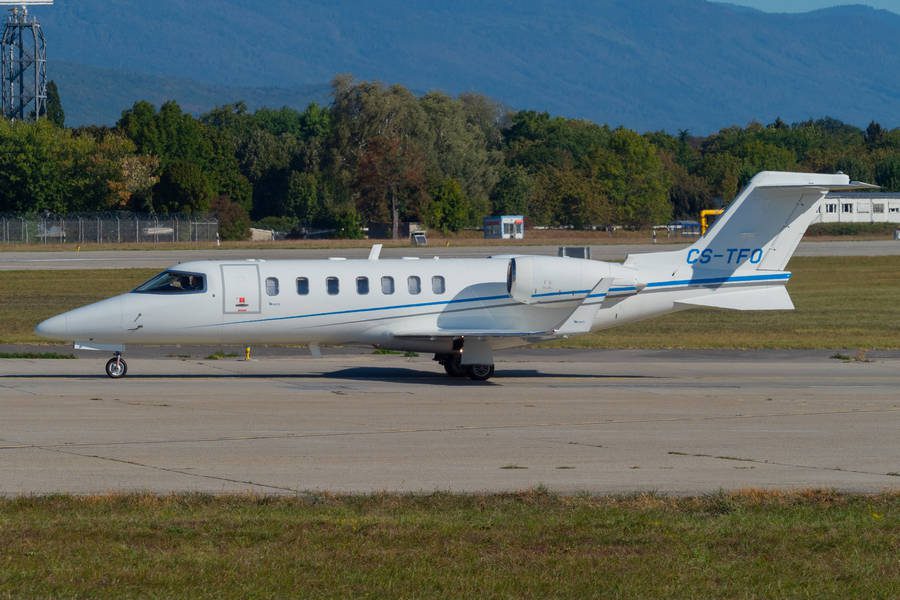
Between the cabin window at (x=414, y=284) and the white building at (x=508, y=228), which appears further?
the white building at (x=508, y=228)

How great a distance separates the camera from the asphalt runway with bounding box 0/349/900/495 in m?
15.1

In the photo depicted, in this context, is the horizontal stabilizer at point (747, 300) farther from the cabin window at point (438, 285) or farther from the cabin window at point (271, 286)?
the cabin window at point (271, 286)

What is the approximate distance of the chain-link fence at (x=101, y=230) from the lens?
99062 millimetres

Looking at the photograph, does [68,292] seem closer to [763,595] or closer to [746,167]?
[763,595]

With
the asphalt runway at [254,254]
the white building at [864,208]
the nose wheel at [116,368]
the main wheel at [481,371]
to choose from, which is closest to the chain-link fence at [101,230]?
the asphalt runway at [254,254]

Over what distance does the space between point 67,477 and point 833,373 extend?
17.7m

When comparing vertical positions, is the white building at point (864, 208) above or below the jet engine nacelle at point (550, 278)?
above

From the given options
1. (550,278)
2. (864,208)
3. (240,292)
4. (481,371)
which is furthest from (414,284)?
(864,208)

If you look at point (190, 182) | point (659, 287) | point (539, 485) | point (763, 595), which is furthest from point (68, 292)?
point (190, 182)

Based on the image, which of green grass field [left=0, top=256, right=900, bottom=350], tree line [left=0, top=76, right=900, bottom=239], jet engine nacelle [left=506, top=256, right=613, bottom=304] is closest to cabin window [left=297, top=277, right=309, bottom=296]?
jet engine nacelle [left=506, top=256, right=613, bottom=304]

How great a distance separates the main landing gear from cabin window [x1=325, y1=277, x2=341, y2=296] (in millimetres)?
2754

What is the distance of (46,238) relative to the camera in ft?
327

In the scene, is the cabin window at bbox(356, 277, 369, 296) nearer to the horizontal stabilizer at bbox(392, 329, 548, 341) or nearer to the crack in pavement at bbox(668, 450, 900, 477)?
the horizontal stabilizer at bbox(392, 329, 548, 341)

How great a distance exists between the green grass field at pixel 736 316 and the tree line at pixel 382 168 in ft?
167
